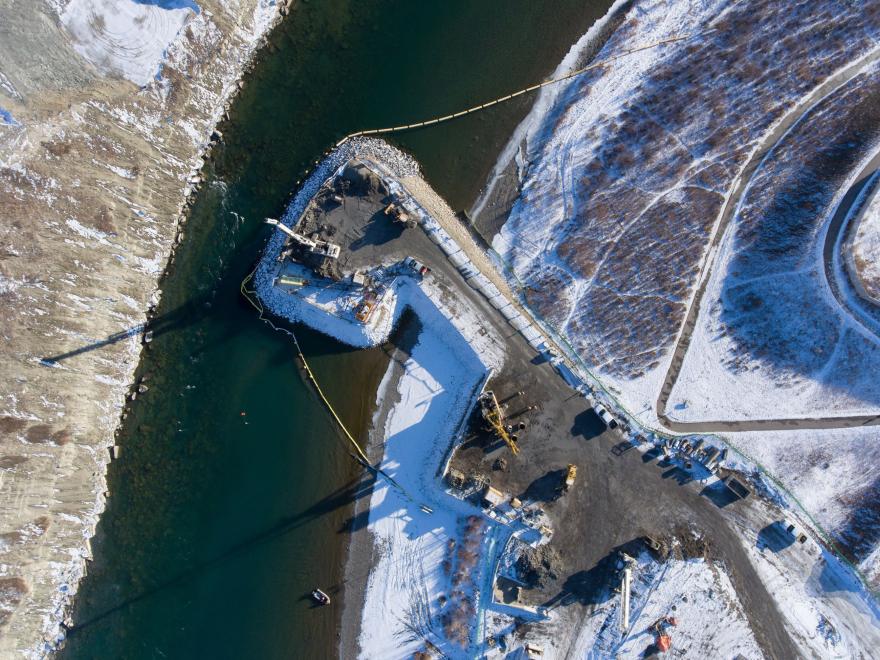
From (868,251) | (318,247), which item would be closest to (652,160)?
(868,251)

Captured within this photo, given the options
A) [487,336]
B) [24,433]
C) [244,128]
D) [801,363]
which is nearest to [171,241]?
[244,128]

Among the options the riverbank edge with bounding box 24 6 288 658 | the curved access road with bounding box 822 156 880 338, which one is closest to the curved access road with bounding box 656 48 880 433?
the curved access road with bounding box 822 156 880 338

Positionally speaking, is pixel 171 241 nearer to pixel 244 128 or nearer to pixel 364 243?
pixel 244 128

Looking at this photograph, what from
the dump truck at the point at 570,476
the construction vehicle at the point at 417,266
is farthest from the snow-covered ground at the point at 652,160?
the construction vehicle at the point at 417,266

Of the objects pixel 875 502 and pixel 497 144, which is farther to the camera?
pixel 497 144

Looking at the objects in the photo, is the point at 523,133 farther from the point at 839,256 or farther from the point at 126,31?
the point at 126,31

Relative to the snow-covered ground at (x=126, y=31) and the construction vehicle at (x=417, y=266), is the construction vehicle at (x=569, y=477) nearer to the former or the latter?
the construction vehicle at (x=417, y=266)
